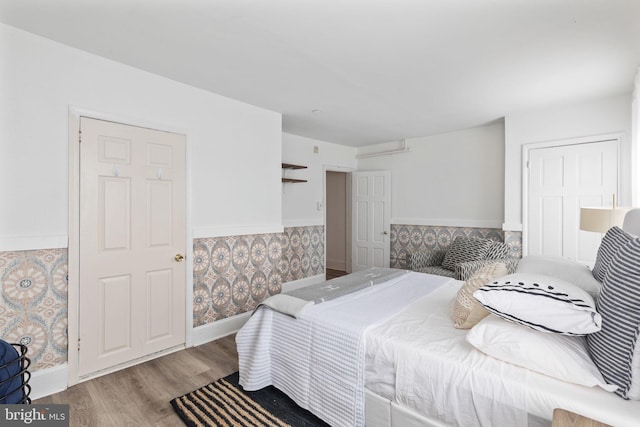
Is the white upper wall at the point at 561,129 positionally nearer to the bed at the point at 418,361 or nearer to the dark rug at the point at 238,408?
the bed at the point at 418,361

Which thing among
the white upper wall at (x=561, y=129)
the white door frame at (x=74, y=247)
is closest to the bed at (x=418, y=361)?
the white door frame at (x=74, y=247)

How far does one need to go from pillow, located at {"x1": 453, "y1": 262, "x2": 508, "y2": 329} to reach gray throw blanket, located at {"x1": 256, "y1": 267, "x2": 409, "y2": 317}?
815mm

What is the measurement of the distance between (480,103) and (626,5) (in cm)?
164

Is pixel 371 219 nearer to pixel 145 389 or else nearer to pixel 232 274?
pixel 232 274

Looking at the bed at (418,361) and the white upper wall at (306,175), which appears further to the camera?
the white upper wall at (306,175)

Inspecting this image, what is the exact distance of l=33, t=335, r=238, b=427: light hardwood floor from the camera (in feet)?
6.35

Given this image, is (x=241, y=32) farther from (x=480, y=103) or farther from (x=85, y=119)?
(x=480, y=103)

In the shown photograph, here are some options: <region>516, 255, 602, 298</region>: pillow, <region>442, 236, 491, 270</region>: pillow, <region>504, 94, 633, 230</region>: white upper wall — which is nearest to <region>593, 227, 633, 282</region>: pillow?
<region>516, 255, 602, 298</region>: pillow

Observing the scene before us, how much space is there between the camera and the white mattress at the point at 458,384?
1.11m

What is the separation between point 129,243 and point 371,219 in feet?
12.9

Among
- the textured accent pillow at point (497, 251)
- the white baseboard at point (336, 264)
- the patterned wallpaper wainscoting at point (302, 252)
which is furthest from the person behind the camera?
the white baseboard at point (336, 264)

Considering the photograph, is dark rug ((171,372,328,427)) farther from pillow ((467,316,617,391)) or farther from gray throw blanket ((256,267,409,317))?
pillow ((467,316,617,391))

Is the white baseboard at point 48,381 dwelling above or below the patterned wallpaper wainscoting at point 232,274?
below

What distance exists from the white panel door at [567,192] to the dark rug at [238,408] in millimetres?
3320
